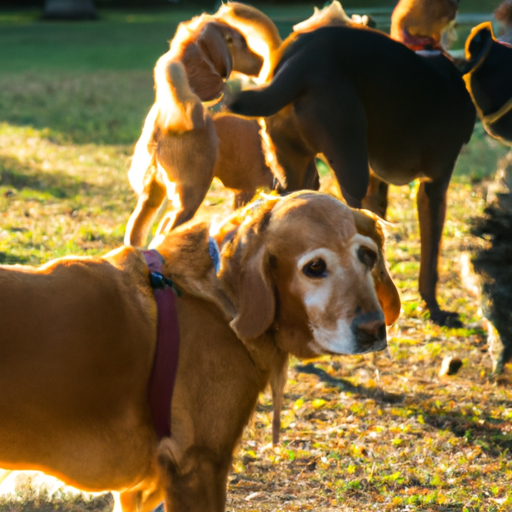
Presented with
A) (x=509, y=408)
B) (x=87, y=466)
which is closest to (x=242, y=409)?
(x=87, y=466)

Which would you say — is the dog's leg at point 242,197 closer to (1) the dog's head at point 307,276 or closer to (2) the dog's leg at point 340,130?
(2) the dog's leg at point 340,130

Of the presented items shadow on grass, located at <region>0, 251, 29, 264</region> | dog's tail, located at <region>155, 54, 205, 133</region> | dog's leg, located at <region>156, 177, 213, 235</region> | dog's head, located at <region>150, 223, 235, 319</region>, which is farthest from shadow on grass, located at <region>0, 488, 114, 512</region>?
shadow on grass, located at <region>0, 251, 29, 264</region>

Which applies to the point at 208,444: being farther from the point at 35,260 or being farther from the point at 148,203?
the point at 35,260

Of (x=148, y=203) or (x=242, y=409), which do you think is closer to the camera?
(x=242, y=409)

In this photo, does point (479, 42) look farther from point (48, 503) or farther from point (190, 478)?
point (48, 503)

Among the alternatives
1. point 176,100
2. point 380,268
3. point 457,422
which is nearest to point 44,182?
point 176,100

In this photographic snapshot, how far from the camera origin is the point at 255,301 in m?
2.33

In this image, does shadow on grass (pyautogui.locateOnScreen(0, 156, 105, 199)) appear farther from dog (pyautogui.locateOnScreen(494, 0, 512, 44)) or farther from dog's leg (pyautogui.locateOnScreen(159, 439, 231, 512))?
dog's leg (pyautogui.locateOnScreen(159, 439, 231, 512))

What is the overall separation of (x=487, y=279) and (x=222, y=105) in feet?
5.97

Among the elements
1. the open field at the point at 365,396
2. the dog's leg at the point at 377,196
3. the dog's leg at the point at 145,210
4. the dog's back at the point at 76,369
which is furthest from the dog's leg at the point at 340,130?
the dog's back at the point at 76,369

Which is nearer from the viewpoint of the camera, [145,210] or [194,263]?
[194,263]

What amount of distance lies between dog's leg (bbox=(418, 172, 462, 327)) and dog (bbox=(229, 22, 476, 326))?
0.05ft

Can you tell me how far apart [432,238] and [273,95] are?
158 cm

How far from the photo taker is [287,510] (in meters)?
3.14
